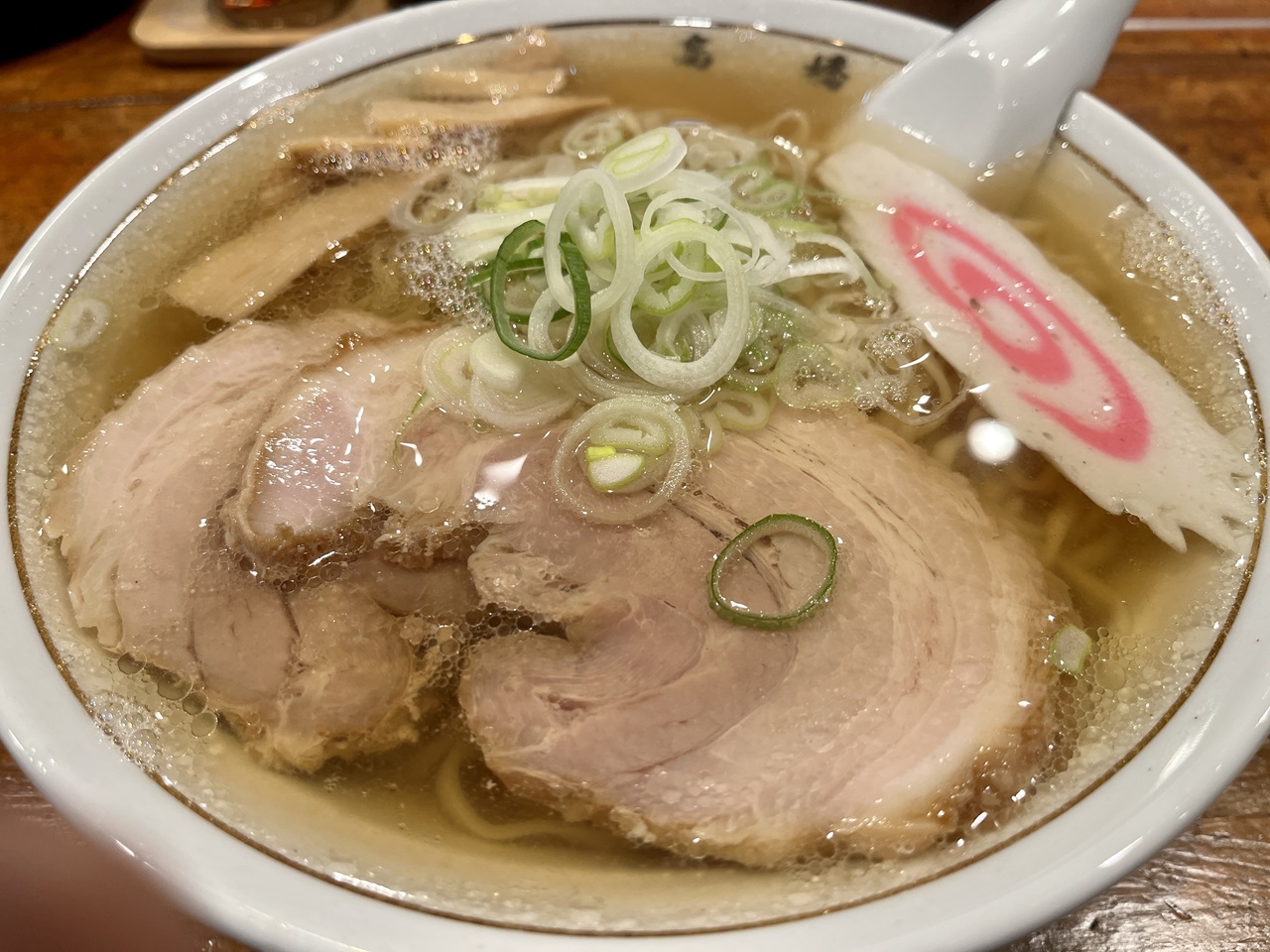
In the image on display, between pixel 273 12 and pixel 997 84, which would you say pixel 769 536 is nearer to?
pixel 997 84

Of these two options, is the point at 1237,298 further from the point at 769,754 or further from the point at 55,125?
the point at 55,125

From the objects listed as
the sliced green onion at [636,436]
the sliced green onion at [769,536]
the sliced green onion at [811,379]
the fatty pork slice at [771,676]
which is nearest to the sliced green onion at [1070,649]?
the fatty pork slice at [771,676]

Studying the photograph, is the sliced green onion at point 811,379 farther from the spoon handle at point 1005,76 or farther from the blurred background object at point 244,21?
the blurred background object at point 244,21

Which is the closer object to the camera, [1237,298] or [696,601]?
[696,601]

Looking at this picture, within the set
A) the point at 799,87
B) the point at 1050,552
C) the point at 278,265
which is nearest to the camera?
the point at 1050,552

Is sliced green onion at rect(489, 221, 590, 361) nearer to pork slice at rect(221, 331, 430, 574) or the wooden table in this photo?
pork slice at rect(221, 331, 430, 574)

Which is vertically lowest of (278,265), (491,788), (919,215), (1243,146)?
(491,788)

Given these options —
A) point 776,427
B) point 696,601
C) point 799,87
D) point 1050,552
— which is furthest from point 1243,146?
point 696,601

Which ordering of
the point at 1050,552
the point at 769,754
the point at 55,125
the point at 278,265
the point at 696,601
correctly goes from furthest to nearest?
the point at 55,125 → the point at 278,265 → the point at 1050,552 → the point at 696,601 → the point at 769,754
